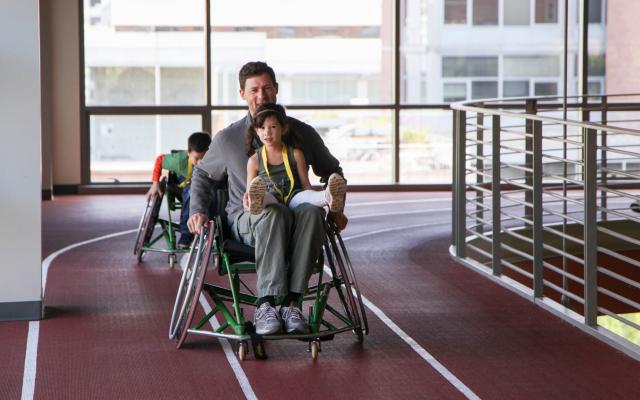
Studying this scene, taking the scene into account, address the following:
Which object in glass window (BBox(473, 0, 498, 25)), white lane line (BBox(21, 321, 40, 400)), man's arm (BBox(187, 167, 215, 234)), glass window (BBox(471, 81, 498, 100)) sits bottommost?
white lane line (BBox(21, 321, 40, 400))

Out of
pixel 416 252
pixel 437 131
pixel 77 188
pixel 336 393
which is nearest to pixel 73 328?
pixel 336 393

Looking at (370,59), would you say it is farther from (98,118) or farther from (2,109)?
(2,109)

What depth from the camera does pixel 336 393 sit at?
4348mm

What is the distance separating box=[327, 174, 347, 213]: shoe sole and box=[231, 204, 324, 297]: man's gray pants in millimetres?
80

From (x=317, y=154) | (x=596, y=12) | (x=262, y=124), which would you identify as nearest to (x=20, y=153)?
(x=262, y=124)

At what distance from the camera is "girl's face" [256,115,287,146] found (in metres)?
4.95

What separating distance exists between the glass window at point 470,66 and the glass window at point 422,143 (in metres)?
0.54

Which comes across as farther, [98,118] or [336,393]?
[98,118]

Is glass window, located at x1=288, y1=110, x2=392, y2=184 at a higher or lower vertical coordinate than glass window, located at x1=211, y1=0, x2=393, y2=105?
lower

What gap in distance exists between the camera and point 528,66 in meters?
14.3

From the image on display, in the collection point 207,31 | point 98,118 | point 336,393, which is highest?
point 207,31

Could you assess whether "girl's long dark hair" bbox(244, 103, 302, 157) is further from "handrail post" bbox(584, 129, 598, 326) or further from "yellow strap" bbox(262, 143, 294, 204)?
"handrail post" bbox(584, 129, 598, 326)

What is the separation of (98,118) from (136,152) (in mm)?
595

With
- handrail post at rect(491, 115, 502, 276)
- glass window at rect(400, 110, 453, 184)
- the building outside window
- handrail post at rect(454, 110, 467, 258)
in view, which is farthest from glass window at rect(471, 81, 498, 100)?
handrail post at rect(491, 115, 502, 276)
